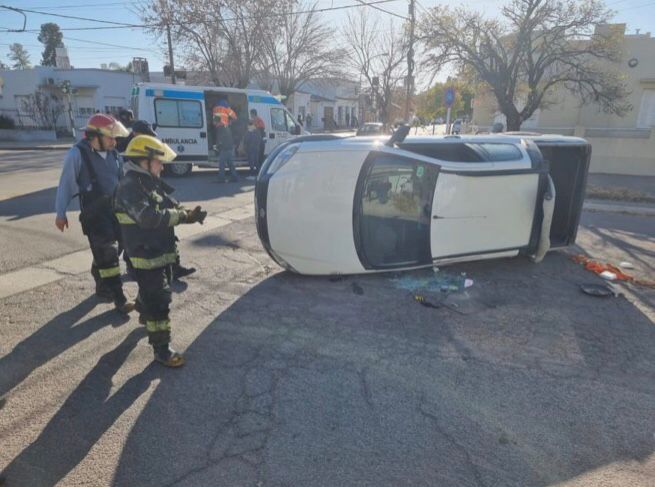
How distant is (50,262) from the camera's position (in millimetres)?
5105

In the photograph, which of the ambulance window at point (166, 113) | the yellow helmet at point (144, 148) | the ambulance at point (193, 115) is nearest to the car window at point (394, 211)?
the yellow helmet at point (144, 148)

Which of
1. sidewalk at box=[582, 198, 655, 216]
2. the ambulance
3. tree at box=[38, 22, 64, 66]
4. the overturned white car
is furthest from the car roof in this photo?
tree at box=[38, 22, 64, 66]

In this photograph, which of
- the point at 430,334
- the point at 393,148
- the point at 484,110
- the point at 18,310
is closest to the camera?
the point at 430,334

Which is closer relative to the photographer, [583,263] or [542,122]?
[583,263]

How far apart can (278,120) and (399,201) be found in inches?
405

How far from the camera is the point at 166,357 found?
3.04 meters

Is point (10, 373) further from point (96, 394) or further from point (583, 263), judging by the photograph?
point (583, 263)

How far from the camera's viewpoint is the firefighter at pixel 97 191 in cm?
Answer: 369

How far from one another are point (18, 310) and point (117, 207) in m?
1.99

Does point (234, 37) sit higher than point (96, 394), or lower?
higher

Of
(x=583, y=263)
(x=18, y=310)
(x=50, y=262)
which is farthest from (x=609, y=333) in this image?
(x=50, y=262)

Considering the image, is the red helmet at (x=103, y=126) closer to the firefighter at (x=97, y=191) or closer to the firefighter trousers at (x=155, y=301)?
the firefighter at (x=97, y=191)

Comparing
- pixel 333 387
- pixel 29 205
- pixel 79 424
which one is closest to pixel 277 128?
pixel 29 205

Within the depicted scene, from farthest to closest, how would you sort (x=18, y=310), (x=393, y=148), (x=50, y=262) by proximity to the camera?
(x=50, y=262)
(x=393, y=148)
(x=18, y=310)
